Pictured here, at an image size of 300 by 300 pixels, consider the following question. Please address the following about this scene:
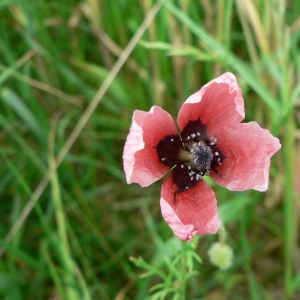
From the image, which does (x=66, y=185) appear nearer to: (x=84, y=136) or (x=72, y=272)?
(x=84, y=136)

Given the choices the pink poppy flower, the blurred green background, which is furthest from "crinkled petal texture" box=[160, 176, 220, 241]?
the blurred green background

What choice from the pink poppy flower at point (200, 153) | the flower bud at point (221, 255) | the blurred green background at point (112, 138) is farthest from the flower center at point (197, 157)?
the blurred green background at point (112, 138)

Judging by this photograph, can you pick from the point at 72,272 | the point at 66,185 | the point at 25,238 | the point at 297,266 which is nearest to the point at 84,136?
the point at 66,185

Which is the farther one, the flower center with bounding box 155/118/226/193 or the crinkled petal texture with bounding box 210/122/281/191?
the flower center with bounding box 155/118/226/193

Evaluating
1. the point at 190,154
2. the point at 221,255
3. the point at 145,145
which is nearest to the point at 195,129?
the point at 190,154

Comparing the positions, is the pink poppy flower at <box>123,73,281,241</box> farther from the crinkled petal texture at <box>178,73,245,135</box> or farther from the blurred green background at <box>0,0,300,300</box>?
the blurred green background at <box>0,0,300,300</box>

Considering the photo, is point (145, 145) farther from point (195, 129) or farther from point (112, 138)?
point (112, 138)

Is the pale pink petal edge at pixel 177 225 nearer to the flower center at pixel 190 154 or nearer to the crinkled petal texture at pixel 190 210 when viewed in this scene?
the crinkled petal texture at pixel 190 210

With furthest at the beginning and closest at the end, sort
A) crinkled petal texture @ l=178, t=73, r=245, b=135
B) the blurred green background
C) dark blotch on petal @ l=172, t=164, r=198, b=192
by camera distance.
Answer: the blurred green background
dark blotch on petal @ l=172, t=164, r=198, b=192
crinkled petal texture @ l=178, t=73, r=245, b=135
